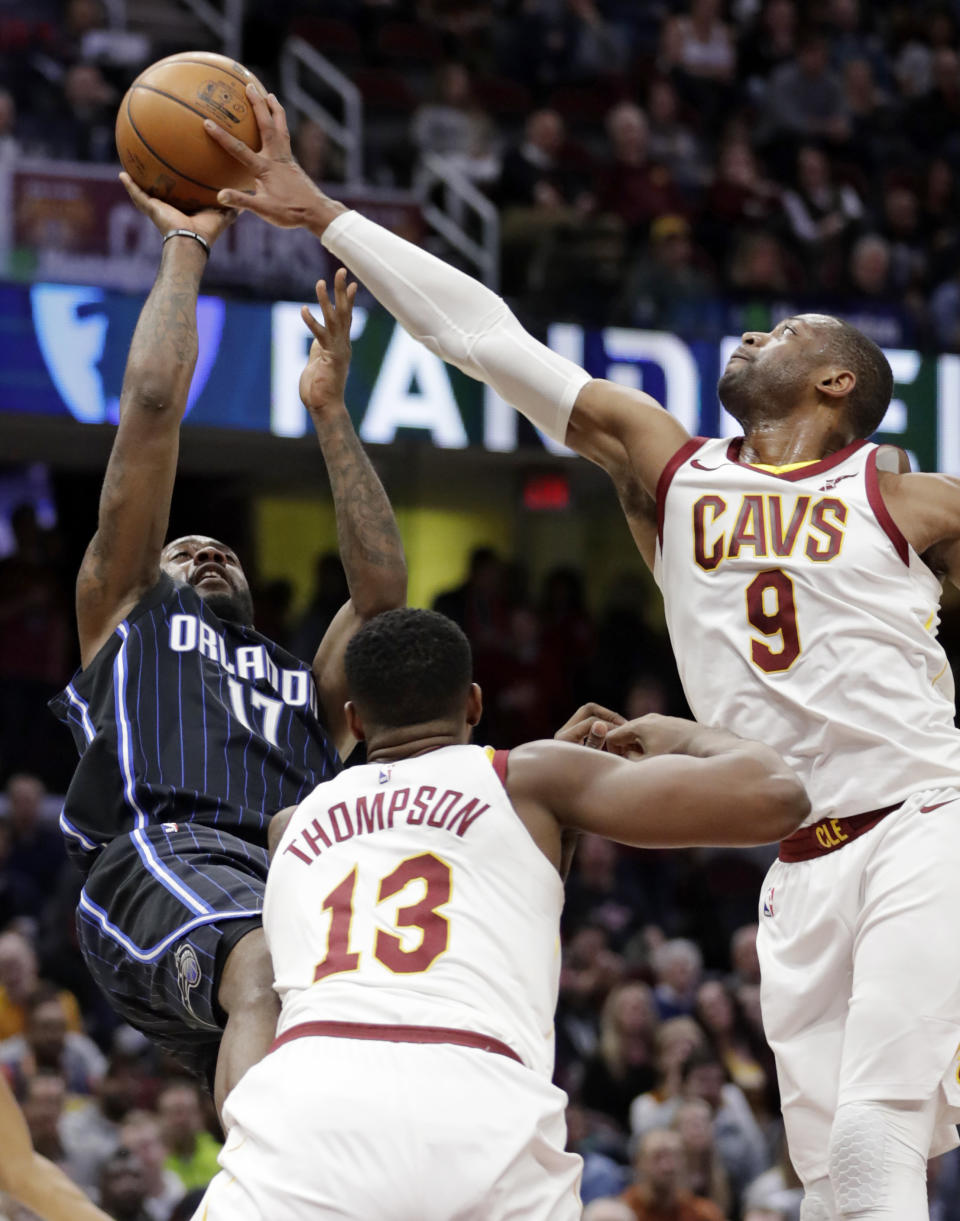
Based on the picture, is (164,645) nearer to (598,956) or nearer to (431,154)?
(598,956)

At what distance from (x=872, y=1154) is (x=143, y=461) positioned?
2.30 m

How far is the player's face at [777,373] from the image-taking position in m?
4.23

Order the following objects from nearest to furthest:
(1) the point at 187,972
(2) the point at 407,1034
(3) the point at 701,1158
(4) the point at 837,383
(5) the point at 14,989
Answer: (2) the point at 407,1034 < (1) the point at 187,972 < (4) the point at 837,383 < (5) the point at 14,989 < (3) the point at 701,1158

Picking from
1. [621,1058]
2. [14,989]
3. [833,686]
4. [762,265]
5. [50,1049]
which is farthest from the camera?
[762,265]

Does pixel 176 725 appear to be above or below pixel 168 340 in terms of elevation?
below

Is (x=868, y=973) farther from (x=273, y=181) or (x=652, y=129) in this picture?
(x=652, y=129)

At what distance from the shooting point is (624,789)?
125 inches

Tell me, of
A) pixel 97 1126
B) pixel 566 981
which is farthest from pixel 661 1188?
pixel 97 1126

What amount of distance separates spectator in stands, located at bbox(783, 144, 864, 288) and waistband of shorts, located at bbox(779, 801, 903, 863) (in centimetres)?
976

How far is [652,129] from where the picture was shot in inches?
556

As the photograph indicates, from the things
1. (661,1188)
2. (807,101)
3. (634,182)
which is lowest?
(661,1188)

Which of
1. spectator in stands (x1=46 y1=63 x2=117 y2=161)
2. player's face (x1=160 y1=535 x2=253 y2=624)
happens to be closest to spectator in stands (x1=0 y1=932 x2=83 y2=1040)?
player's face (x1=160 y1=535 x2=253 y2=624)

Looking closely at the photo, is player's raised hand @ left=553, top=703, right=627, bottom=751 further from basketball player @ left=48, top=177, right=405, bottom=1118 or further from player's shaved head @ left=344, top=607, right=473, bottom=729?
basketball player @ left=48, top=177, right=405, bottom=1118

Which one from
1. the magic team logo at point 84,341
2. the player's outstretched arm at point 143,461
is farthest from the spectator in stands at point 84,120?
the player's outstretched arm at point 143,461
